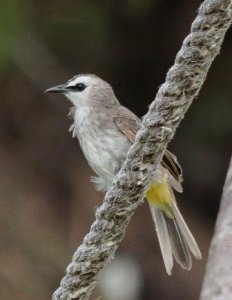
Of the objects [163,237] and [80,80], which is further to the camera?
[80,80]

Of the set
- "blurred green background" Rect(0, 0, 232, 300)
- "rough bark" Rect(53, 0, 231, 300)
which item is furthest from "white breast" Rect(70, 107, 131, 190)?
"blurred green background" Rect(0, 0, 232, 300)

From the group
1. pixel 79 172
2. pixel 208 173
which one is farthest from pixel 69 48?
pixel 208 173

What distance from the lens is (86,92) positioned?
11.3 ft

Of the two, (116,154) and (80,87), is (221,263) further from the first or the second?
(80,87)

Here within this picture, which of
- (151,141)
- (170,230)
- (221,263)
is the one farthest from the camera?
(170,230)

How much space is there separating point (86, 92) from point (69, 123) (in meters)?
1.87

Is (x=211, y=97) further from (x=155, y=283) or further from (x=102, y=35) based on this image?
(x=155, y=283)

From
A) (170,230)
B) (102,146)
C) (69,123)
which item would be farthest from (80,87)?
(69,123)

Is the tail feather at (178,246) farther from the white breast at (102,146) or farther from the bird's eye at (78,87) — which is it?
the bird's eye at (78,87)

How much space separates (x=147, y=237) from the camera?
5379 mm

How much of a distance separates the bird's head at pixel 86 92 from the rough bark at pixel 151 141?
1.64 meters

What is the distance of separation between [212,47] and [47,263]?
366 centimetres

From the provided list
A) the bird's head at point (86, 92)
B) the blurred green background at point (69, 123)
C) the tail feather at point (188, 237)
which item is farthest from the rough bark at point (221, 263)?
the blurred green background at point (69, 123)

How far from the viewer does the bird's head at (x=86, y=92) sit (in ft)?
11.2
